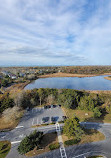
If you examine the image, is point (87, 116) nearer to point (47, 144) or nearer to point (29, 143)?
point (47, 144)

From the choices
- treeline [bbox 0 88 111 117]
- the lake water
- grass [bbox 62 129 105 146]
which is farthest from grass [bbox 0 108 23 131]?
the lake water

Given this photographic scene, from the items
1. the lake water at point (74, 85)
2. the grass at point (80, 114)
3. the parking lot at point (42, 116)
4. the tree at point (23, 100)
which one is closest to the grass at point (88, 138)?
the grass at point (80, 114)

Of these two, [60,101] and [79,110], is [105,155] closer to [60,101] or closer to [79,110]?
[79,110]

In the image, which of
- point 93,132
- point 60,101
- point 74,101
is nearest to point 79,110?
point 74,101

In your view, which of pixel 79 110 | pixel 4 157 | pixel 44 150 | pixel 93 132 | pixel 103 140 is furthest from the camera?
pixel 79 110

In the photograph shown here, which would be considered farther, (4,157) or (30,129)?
(30,129)

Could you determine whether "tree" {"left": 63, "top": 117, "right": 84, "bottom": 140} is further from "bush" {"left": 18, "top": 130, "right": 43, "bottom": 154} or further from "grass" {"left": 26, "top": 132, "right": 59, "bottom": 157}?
"bush" {"left": 18, "top": 130, "right": 43, "bottom": 154}

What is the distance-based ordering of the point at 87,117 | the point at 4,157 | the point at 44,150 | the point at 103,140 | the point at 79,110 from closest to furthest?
the point at 4,157 < the point at 44,150 < the point at 103,140 < the point at 87,117 < the point at 79,110
